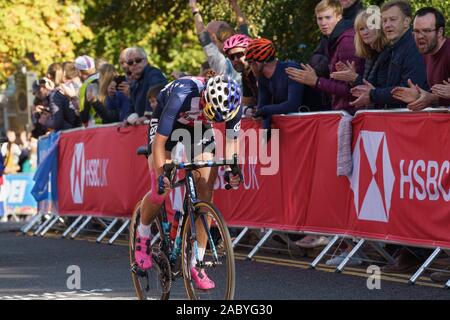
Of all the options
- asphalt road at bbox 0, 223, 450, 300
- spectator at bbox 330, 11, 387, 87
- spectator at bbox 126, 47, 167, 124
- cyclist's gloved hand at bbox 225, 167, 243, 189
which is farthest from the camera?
spectator at bbox 126, 47, 167, 124

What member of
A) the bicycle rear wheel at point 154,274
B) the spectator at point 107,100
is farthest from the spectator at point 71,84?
the bicycle rear wheel at point 154,274

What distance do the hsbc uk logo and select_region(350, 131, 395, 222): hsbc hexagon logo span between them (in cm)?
606

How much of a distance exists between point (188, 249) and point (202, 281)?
0.99ft

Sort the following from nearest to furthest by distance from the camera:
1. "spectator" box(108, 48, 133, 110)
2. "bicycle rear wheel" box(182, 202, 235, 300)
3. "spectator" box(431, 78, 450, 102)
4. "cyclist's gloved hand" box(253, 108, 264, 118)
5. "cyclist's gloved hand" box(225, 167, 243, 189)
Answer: "bicycle rear wheel" box(182, 202, 235, 300), "cyclist's gloved hand" box(225, 167, 243, 189), "spectator" box(431, 78, 450, 102), "cyclist's gloved hand" box(253, 108, 264, 118), "spectator" box(108, 48, 133, 110)

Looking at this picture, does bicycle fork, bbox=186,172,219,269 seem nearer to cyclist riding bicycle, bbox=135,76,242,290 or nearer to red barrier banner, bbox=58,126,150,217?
cyclist riding bicycle, bbox=135,76,242,290

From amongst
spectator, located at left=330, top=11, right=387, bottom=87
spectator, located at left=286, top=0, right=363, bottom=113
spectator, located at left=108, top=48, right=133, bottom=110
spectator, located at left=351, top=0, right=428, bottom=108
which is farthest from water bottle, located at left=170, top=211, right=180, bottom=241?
spectator, located at left=108, top=48, right=133, bottom=110

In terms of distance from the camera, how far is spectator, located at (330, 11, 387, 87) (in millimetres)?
12320

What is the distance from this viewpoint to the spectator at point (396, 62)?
11797mm

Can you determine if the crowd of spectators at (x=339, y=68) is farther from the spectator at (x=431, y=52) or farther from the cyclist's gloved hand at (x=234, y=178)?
the cyclist's gloved hand at (x=234, y=178)

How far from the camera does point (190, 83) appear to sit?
977 centimetres

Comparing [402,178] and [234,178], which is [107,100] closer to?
[402,178]

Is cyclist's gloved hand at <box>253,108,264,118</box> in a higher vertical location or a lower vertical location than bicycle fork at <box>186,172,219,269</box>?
higher
